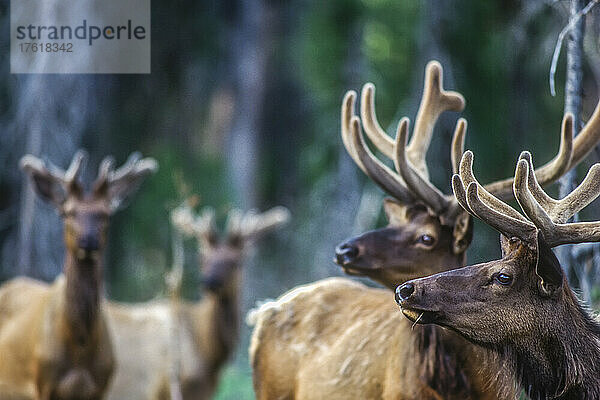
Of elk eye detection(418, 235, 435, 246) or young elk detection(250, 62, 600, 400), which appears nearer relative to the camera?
young elk detection(250, 62, 600, 400)

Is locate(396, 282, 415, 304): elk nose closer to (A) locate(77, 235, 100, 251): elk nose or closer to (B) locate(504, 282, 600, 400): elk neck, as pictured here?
(B) locate(504, 282, 600, 400): elk neck

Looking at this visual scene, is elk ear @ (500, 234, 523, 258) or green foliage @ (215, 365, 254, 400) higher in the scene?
elk ear @ (500, 234, 523, 258)

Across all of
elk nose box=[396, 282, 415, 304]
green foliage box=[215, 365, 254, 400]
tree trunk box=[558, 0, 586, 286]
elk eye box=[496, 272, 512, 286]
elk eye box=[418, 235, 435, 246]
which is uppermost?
tree trunk box=[558, 0, 586, 286]

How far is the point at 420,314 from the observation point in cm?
436

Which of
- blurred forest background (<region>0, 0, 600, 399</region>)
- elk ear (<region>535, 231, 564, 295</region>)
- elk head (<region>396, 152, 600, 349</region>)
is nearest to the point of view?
elk ear (<region>535, 231, 564, 295</region>)

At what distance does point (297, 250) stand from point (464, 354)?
48.7 feet

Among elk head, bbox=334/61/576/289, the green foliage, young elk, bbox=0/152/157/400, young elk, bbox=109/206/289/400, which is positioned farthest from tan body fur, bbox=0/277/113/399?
elk head, bbox=334/61/576/289

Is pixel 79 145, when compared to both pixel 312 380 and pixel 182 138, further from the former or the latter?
pixel 312 380

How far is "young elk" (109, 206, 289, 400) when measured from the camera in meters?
10.2

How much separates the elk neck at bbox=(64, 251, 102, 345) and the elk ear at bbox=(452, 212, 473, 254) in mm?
3943

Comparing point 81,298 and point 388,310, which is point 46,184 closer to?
point 81,298

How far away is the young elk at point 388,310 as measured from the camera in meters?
5.30

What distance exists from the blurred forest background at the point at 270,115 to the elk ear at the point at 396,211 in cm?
191

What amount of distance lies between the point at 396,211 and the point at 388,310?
60 centimetres
